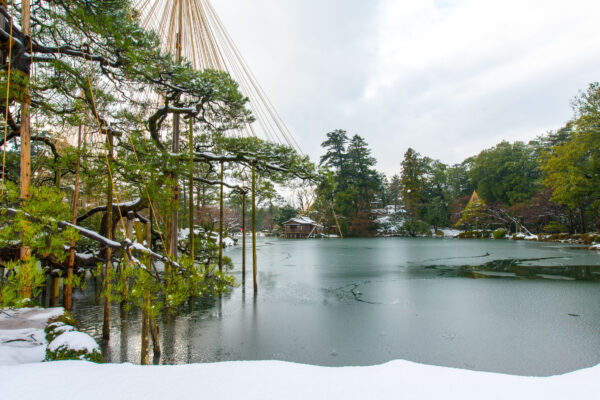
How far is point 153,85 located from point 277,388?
19.1 ft

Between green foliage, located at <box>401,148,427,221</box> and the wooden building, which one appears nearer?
green foliage, located at <box>401,148,427,221</box>

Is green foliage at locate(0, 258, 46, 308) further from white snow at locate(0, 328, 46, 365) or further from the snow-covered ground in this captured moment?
white snow at locate(0, 328, 46, 365)

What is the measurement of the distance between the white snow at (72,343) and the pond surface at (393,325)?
1.20m

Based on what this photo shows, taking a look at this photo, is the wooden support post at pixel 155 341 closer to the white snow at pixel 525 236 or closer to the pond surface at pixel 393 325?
the pond surface at pixel 393 325

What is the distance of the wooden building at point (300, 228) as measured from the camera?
135 feet

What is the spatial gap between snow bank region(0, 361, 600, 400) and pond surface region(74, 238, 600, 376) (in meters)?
2.20

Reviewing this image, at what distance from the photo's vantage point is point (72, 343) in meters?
2.74

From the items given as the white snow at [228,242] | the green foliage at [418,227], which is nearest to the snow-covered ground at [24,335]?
the white snow at [228,242]

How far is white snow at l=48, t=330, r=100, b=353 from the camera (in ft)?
8.84

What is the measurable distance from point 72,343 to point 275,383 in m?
2.20

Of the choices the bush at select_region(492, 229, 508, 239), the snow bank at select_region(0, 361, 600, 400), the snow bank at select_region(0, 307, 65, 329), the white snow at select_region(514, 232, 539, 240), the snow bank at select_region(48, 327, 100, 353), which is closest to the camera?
the snow bank at select_region(0, 361, 600, 400)

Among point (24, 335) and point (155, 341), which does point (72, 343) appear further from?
point (155, 341)

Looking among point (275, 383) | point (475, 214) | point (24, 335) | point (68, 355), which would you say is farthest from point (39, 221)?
point (475, 214)

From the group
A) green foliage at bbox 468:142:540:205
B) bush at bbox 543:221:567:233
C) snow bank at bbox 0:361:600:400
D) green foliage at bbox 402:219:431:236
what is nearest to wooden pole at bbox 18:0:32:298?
A: snow bank at bbox 0:361:600:400
